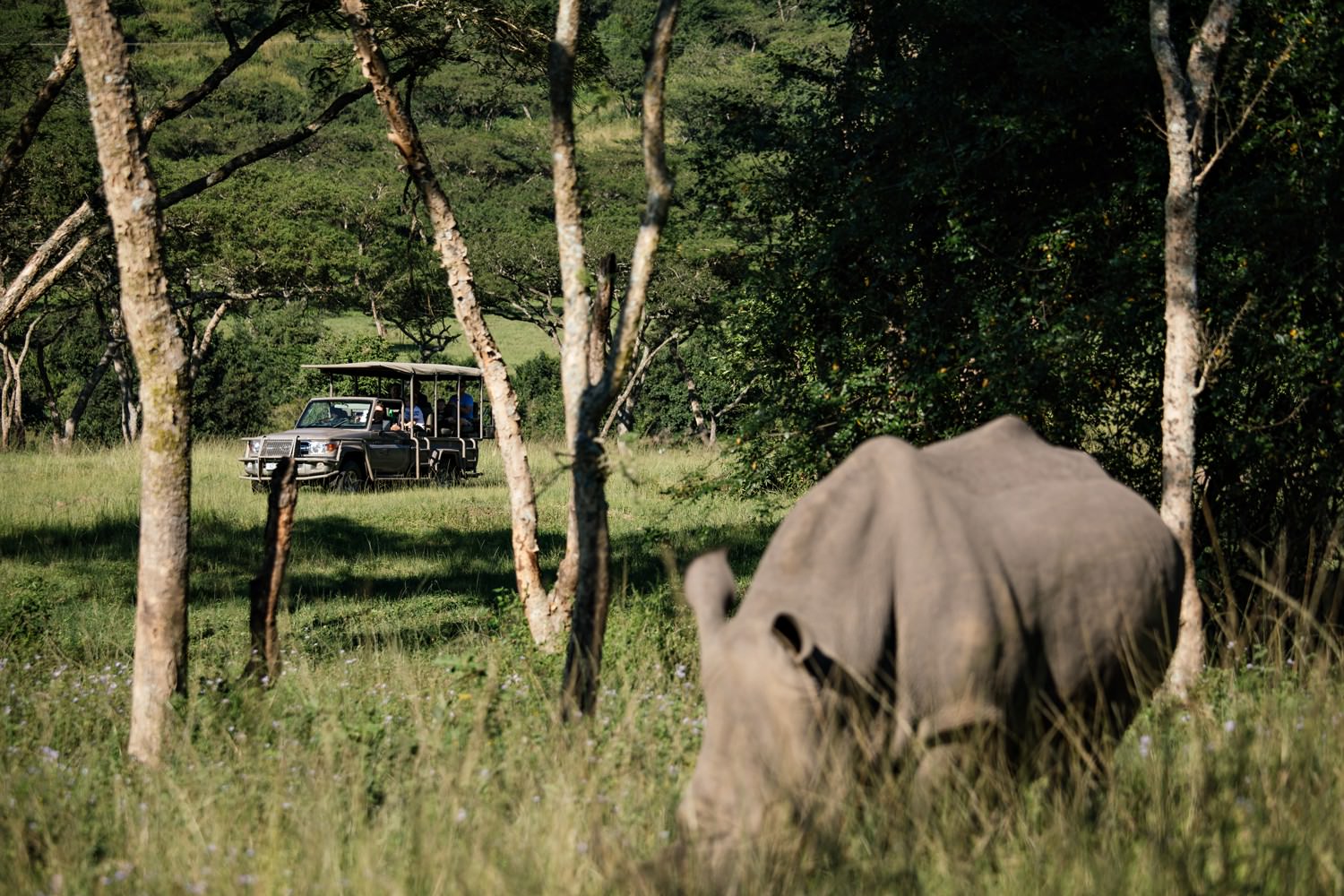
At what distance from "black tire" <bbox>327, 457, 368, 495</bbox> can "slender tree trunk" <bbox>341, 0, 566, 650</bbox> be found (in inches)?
490

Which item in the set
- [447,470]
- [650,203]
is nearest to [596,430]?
[650,203]

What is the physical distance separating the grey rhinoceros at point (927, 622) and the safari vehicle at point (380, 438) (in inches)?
682

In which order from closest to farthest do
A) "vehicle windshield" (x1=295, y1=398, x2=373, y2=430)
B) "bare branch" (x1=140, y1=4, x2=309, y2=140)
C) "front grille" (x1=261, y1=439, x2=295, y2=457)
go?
1. "bare branch" (x1=140, y1=4, x2=309, y2=140)
2. "front grille" (x1=261, y1=439, x2=295, y2=457)
3. "vehicle windshield" (x1=295, y1=398, x2=373, y2=430)

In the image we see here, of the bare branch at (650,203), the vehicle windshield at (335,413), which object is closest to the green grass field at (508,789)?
the bare branch at (650,203)

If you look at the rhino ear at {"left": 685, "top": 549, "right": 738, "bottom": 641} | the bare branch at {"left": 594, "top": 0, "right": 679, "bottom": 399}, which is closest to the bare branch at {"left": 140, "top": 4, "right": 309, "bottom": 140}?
the bare branch at {"left": 594, "top": 0, "right": 679, "bottom": 399}

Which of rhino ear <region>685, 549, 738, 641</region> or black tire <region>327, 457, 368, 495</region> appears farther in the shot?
black tire <region>327, 457, 368, 495</region>

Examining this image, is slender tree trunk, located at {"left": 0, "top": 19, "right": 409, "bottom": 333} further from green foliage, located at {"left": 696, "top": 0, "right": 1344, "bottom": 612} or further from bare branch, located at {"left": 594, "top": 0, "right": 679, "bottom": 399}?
bare branch, located at {"left": 594, "top": 0, "right": 679, "bottom": 399}

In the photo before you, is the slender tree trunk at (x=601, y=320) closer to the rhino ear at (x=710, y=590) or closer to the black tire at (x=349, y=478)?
the rhino ear at (x=710, y=590)

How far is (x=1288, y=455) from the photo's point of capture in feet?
28.5

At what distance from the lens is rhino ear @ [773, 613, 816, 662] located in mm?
3514

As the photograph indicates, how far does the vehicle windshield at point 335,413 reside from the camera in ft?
75.0

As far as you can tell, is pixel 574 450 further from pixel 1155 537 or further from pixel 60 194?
pixel 60 194

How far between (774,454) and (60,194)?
2291 centimetres

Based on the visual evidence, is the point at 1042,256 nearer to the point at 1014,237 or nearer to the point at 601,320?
the point at 1014,237
